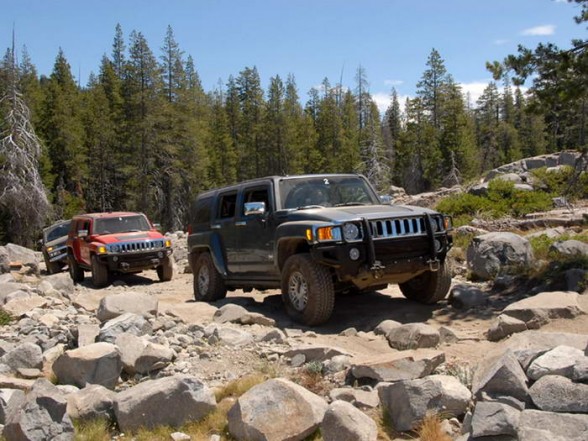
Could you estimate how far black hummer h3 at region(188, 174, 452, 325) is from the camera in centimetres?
792

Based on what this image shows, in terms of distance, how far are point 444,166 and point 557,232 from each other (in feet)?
150

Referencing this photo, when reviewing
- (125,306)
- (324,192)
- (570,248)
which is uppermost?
(324,192)

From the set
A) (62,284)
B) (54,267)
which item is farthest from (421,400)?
(54,267)

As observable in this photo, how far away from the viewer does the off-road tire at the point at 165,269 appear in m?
16.0

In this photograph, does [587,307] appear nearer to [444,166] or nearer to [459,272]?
[459,272]

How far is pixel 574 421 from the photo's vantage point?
389 cm

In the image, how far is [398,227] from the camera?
8.24 metres

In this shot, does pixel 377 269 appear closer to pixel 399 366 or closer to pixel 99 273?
pixel 399 366

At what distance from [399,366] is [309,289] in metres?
2.84

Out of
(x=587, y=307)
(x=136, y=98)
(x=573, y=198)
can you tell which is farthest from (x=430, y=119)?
(x=587, y=307)

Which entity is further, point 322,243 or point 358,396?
point 322,243

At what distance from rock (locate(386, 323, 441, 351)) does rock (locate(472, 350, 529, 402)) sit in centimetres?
184

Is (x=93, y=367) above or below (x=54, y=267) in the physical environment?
below

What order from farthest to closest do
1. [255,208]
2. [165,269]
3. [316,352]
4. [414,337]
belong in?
[165,269], [255,208], [414,337], [316,352]
